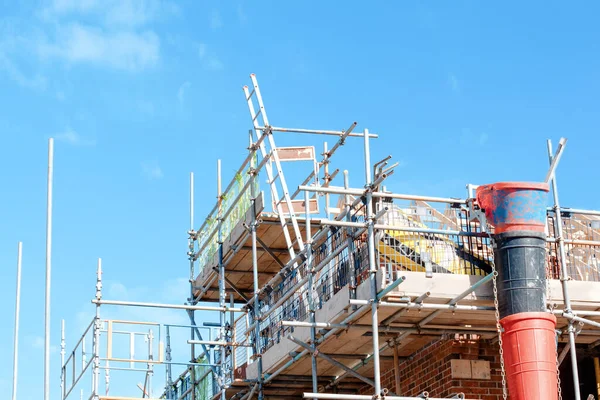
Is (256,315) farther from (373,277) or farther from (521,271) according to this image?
(521,271)

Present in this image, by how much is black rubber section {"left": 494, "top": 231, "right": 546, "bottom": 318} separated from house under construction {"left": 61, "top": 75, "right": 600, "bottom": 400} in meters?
0.02

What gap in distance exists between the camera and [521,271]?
15859 millimetres

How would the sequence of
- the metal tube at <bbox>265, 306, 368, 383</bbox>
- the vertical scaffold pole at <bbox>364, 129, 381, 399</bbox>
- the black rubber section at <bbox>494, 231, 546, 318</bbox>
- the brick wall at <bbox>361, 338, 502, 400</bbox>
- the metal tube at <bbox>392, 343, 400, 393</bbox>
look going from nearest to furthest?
the vertical scaffold pole at <bbox>364, 129, 381, 399</bbox>, the black rubber section at <bbox>494, 231, 546, 318</bbox>, the metal tube at <bbox>265, 306, 368, 383</bbox>, the brick wall at <bbox>361, 338, 502, 400</bbox>, the metal tube at <bbox>392, 343, 400, 393</bbox>

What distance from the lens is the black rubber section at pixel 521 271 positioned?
15.8 meters

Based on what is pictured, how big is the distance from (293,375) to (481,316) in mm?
4410

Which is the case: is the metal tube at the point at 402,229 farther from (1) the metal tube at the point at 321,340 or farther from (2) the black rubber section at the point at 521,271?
(1) the metal tube at the point at 321,340

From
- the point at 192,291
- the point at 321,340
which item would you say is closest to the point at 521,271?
the point at 321,340

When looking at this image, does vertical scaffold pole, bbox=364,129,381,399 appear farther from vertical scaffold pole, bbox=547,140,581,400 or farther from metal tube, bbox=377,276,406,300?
vertical scaffold pole, bbox=547,140,581,400

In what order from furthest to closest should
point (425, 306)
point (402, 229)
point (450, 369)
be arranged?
point (450, 369)
point (402, 229)
point (425, 306)

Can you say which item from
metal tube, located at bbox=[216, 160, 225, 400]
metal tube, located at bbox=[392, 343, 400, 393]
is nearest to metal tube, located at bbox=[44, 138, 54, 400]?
metal tube, located at bbox=[216, 160, 225, 400]

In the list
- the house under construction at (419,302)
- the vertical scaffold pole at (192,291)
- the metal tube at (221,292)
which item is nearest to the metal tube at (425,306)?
the house under construction at (419,302)

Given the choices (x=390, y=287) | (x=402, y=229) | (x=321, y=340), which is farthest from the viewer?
(x=321, y=340)

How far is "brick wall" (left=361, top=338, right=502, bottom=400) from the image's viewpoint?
1758 centimetres

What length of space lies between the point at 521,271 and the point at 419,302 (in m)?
1.42
